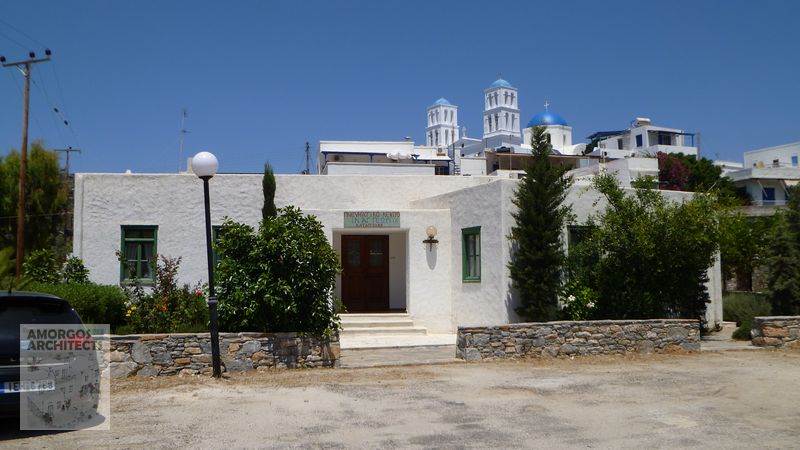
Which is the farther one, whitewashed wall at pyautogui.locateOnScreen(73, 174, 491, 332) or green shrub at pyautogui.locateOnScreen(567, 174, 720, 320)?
whitewashed wall at pyautogui.locateOnScreen(73, 174, 491, 332)

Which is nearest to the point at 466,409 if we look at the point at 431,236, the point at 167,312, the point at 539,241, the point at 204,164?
the point at 204,164

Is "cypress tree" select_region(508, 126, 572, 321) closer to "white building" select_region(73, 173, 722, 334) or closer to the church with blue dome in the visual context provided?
"white building" select_region(73, 173, 722, 334)

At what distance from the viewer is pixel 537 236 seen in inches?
611

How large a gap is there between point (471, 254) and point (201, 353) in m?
7.87

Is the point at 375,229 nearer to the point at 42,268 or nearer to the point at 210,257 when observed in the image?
the point at 210,257

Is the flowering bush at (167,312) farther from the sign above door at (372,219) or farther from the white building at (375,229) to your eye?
the sign above door at (372,219)

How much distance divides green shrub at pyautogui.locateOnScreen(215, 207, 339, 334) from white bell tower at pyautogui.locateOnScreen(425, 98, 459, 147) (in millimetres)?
104345

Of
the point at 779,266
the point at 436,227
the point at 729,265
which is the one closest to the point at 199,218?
the point at 436,227

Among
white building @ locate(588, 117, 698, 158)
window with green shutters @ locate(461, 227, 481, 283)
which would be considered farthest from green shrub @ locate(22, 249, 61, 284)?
white building @ locate(588, 117, 698, 158)

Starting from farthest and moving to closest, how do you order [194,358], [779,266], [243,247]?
1. [779,266]
2. [243,247]
3. [194,358]

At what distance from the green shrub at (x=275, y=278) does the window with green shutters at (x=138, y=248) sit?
6421mm

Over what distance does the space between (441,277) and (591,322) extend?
4903mm

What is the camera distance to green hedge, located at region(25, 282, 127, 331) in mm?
13422

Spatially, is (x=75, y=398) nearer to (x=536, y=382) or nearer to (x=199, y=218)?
(x=536, y=382)
